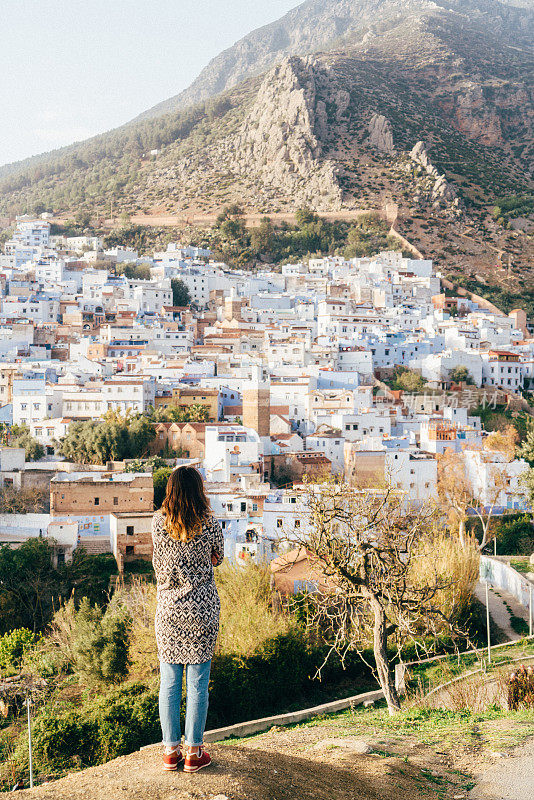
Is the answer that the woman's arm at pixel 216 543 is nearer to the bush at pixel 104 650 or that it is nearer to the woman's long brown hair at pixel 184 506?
the woman's long brown hair at pixel 184 506

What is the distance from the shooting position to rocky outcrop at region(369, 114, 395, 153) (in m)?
79.1

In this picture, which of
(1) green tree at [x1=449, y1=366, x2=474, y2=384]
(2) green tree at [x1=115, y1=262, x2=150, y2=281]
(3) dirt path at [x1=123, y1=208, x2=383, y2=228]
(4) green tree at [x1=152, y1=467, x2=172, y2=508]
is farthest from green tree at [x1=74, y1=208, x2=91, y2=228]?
(4) green tree at [x1=152, y1=467, x2=172, y2=508]

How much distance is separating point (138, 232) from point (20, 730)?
61.2 m

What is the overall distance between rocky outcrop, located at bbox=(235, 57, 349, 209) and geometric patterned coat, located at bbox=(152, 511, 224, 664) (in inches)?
2699

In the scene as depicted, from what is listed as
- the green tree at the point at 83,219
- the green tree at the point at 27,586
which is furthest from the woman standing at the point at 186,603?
the green tree at the point at 83,219

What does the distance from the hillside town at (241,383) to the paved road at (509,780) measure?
10.1 m

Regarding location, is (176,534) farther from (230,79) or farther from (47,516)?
(230,79)

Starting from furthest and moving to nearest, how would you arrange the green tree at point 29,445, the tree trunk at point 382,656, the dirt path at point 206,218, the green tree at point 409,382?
1. the dirt path at point 206,218
2. the green tree at point 409,382
3. the green tree at point 29,445
4. the tree trunk at point 382,656

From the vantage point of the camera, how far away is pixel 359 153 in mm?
78688

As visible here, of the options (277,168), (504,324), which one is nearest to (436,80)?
(277,168)

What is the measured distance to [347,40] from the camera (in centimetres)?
12712

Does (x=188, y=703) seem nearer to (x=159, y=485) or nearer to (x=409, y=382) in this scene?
(x=159, y=485)

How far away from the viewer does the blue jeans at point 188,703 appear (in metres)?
4.13

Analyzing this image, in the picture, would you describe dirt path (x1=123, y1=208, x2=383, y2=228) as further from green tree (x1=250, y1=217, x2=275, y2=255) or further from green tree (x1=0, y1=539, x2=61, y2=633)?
green tree (x1=0, y1=539, x2=61, y2=633)
